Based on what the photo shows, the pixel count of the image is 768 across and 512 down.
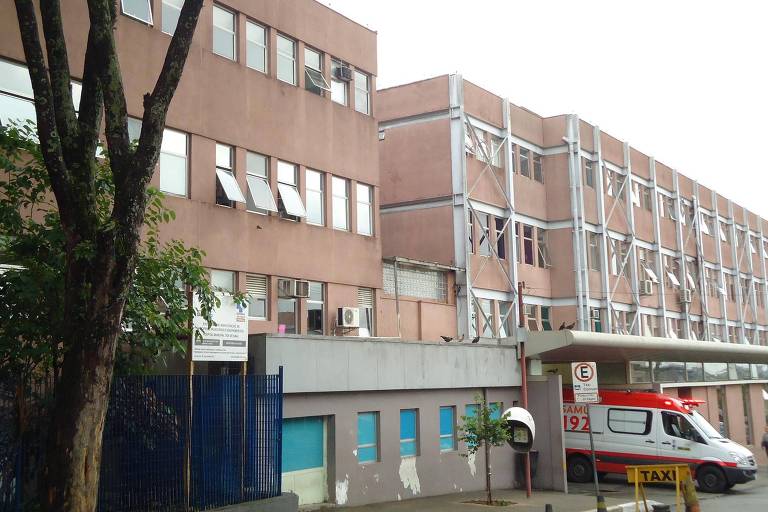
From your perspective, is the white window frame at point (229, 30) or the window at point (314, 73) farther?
the window at point (314, 73)

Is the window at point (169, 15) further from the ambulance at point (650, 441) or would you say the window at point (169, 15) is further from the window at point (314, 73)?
the ambulance at point (650, 441)

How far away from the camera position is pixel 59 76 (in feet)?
33.6

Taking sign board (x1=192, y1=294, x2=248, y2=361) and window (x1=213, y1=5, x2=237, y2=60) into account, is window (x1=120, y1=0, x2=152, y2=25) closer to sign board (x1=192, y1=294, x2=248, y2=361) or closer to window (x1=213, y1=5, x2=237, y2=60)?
window (x1=213, y1=5, x2=237, y2=60)

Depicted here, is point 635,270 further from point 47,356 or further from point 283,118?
point 47,356

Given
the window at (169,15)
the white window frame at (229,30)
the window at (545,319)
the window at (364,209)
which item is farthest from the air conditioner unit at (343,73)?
the window at (545,319)

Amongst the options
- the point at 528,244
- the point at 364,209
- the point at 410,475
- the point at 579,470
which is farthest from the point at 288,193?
the point at 528,244

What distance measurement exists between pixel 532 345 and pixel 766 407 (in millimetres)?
28862

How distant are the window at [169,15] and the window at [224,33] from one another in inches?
45.7

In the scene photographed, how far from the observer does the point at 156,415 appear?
1334 cm

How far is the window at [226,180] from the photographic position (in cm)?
2066

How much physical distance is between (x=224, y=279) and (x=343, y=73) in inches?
291

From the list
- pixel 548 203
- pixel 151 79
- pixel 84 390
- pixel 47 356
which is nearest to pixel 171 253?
pixel 47 356

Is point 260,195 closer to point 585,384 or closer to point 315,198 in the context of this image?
point 315,198

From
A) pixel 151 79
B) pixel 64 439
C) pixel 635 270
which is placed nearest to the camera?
pixel 64 439
